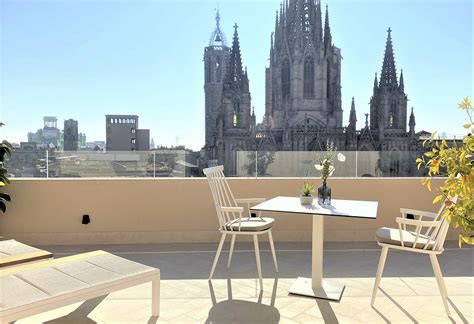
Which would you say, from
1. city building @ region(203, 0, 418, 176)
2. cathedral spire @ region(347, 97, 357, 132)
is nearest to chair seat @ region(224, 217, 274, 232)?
city building @ region(203, 0, 418, 176)

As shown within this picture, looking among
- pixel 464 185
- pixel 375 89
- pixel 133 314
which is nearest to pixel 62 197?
pixel 133 314

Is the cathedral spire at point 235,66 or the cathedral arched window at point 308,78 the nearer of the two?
the cathedral spire at point 235,66

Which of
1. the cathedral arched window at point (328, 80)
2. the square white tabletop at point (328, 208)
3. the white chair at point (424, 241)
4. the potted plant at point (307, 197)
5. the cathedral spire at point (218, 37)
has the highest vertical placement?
the cathedral spire at point (218, 37)

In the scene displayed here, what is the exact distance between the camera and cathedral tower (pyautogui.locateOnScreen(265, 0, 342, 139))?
3812cm

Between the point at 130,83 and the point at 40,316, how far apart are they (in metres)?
29.2

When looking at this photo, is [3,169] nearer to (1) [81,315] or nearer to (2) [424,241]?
(1) [81,315]

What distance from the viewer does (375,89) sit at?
37.8 m

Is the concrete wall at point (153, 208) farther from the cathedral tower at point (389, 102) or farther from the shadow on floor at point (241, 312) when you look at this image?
the cathedral tower at point (389, 102)

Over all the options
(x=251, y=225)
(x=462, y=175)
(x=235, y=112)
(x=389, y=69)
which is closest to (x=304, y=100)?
(x=235, y=112)

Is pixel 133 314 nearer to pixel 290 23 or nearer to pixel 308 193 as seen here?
pixel 308 193

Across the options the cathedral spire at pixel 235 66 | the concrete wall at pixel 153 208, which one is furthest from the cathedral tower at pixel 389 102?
the concrete wall at pixel 153 208

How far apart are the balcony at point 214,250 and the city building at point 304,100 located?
30.4m

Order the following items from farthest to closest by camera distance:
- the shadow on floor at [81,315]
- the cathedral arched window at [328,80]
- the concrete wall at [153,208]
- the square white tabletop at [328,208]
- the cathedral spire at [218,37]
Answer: the cathedral spire at [218,37] → the cathedral arched window at [328,80] → the concrete wall at [153,208] → the square white tabletop at [328,208] → the shadow on floor at [81,315]

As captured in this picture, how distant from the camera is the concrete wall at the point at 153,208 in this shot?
13.5 ft
